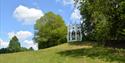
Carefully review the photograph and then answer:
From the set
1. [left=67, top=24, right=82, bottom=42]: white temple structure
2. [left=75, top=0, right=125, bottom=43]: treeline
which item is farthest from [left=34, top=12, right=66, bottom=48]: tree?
[left=75, top=0, right=125, bottom=43]: treeline

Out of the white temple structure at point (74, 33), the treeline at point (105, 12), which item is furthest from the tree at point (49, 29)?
the treeline at point (105, 12)

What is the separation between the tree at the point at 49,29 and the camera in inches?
2788

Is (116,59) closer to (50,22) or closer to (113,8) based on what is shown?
(113,8)

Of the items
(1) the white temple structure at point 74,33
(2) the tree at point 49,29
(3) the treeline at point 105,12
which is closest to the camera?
(3) the treeline at point 105,12

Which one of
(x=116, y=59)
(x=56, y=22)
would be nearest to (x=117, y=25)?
(x=116, y=59)

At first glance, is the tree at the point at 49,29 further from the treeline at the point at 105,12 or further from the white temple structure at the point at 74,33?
the treeline at the point at 105,12

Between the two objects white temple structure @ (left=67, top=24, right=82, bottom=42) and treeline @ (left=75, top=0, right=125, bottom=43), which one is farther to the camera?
white temple structure @ (left=67, top=24, right=82, bottom=42)

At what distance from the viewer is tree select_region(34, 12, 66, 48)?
232ft

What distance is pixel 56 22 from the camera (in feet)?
239

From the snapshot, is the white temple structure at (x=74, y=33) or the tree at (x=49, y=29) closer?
the white temple structure at (x=74, y=33)

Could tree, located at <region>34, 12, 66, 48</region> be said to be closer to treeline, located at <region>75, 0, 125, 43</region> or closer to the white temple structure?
the white temple structure

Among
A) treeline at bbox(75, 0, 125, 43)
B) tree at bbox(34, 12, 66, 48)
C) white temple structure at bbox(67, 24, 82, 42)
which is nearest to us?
treeline at bbox(75, 0, 125, 43)

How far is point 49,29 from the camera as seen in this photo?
235ft

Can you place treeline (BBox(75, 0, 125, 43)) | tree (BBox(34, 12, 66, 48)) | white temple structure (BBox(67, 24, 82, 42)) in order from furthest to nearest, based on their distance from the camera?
tree (BBox(34, 12, 66, 48))
white temple structure (BBox(67, 24, 82, 42))
treeline (BBox(75, 0, 125, 43))
